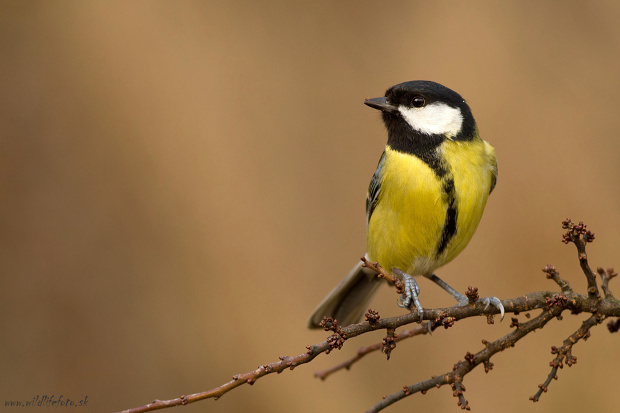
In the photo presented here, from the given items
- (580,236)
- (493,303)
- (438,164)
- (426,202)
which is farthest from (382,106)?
(580,236)

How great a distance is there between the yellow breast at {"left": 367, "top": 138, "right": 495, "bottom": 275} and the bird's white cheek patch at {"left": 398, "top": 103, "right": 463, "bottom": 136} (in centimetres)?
7

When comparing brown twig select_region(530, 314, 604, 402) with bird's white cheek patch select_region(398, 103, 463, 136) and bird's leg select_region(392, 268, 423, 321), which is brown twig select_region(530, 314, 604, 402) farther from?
bird's white cheek patch select_region(398, 103, 463, 136)

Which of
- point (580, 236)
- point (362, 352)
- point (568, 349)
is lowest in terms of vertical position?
point (362, 352)

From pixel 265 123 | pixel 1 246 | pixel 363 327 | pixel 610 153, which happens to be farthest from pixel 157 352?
pixel 610 153

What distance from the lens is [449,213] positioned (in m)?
2.97

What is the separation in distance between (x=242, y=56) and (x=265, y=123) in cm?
54

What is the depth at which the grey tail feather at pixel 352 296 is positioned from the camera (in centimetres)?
382

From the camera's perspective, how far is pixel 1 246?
4590mm

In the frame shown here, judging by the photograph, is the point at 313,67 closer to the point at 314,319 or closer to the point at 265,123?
the point at 265,123

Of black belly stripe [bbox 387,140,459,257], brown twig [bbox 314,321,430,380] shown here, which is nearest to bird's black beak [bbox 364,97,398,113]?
black belly stripe [bbox 387,140,459,257]

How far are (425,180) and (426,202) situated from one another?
10 centimetres

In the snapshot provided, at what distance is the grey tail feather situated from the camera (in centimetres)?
382

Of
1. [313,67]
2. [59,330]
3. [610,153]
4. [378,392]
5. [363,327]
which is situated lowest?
[378,392]

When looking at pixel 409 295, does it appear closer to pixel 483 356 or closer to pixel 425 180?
pixel 425 180
